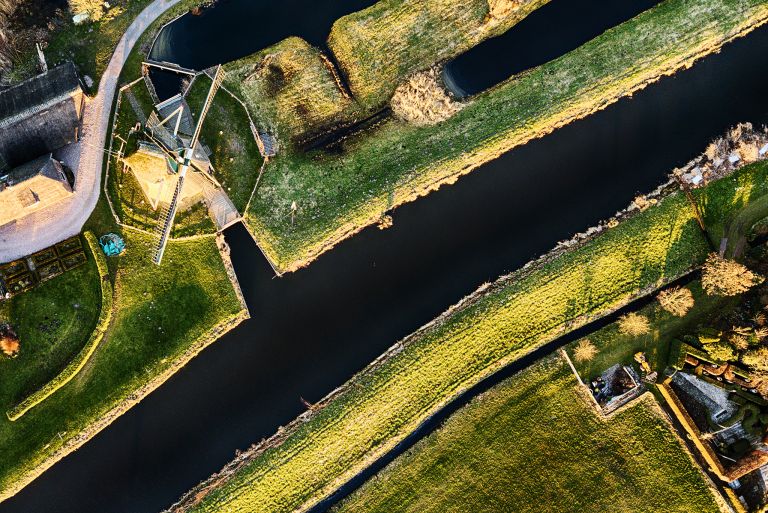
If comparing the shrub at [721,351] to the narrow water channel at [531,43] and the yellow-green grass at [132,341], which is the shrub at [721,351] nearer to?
the narrow water channel at [531,43]

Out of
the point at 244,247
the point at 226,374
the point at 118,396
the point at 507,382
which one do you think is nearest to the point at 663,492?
the point at 507,382

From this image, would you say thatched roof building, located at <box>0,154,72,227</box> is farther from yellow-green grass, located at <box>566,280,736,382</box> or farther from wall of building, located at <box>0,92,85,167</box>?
yellow-green grass, located at <box>566,280,736,382</box>

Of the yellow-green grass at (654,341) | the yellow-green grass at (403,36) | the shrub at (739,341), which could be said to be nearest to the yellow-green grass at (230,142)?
the yellow-green grass at (403,36)

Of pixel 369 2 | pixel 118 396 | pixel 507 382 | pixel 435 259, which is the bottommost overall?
pixel 507 382

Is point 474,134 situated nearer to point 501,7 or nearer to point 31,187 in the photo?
point 501,7

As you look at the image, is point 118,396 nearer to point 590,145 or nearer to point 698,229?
point 590,145

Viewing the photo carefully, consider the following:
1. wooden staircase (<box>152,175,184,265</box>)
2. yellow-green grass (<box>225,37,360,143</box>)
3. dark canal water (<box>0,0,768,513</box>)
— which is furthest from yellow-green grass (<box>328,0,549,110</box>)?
wooden staircase (<box>152,175,184,265</box>)
